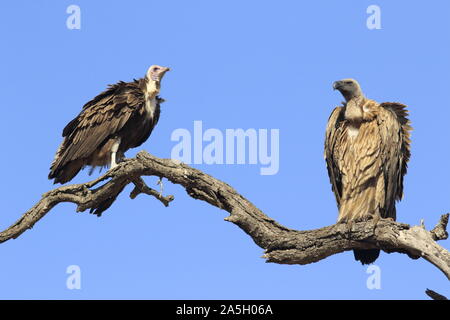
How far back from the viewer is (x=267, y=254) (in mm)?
8898

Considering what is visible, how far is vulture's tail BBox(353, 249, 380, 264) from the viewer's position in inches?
369

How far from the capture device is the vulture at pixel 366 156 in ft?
31.4

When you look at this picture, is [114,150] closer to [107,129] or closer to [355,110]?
[107,129]

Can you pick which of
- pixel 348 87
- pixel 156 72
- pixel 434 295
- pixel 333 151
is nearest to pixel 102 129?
pixel 156 72

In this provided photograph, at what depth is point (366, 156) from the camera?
9.65 metres

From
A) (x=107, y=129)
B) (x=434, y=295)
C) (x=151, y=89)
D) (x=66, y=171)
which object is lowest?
(x=434, y=295)

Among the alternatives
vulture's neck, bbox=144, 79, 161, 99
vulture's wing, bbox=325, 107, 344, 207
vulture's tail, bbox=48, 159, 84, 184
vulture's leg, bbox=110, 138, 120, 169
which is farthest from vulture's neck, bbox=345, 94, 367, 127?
vulture's tail, bbox=48, 159, 84, 184

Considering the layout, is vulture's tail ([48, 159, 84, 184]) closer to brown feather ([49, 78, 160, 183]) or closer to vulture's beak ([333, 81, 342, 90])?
brown feather ([49, 78, 160, 183])

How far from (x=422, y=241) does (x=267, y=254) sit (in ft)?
5.04

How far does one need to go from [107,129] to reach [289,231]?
312cm

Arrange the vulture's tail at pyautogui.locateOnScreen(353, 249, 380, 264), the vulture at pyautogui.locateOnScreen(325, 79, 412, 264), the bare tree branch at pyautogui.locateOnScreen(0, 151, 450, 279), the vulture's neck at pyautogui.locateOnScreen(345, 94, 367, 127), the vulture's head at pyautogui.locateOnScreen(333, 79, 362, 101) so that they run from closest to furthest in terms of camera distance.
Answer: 1. the bare tree branch at pyautogui.locateOnScreen(0, 151, 450, 279)
2. the vulture's tail at pyautogui.locateOnScreen(353, 249, 380, 264)
3. the vulture at pyautogui.locateOnScreen(325, 79, 412, 264)
4. the vulture's neck at pyautogui.locateOnScreen(345, 94, 367, 127)
5. the vulture's head at pyautogui.locateOnScreen(333, 79, 362, 101)

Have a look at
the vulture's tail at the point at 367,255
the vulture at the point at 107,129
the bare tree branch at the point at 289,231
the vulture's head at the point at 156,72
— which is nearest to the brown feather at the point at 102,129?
the vulture at the point at 107,129

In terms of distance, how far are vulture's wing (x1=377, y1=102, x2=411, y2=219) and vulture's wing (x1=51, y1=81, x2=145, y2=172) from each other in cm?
316
